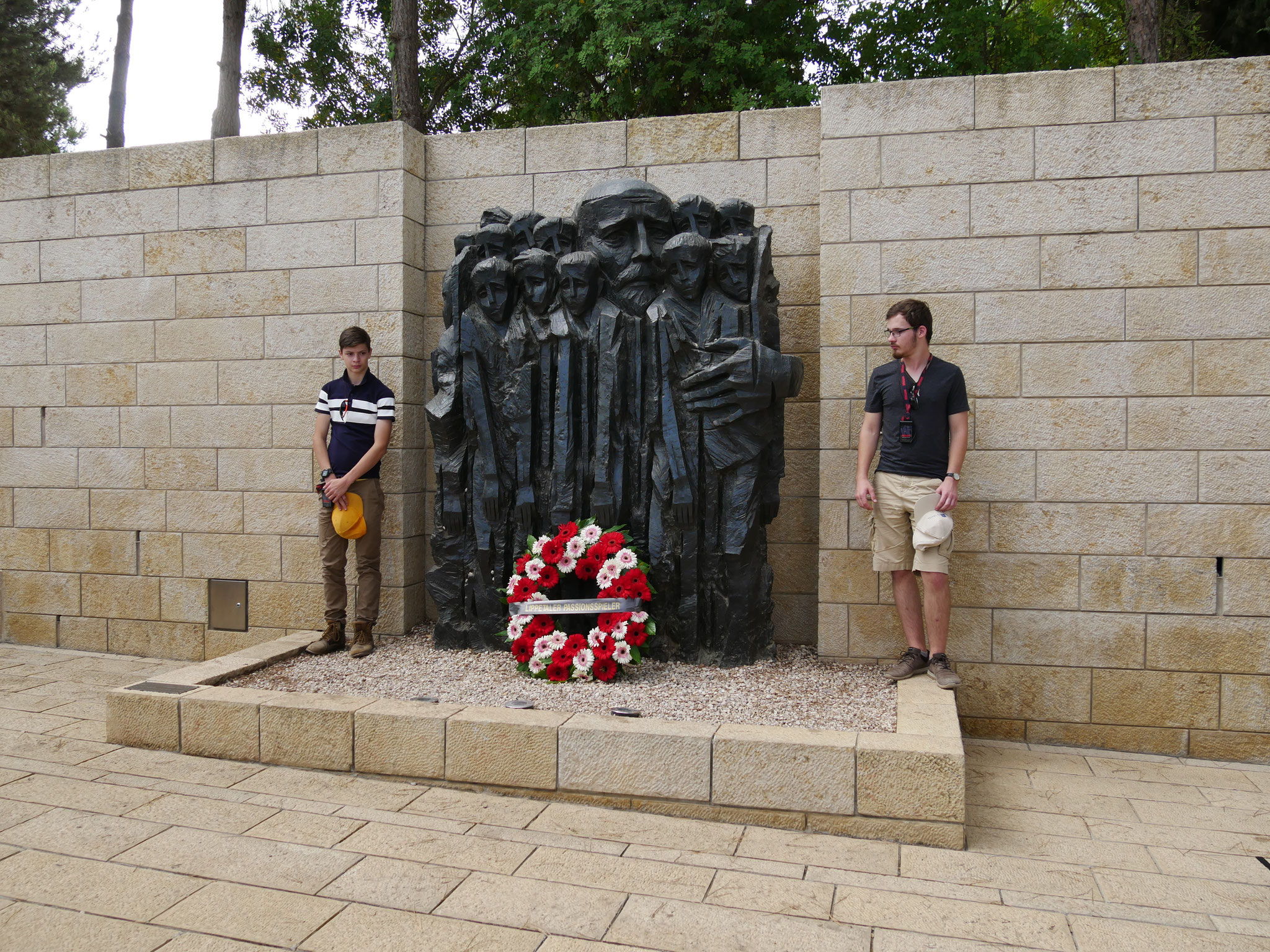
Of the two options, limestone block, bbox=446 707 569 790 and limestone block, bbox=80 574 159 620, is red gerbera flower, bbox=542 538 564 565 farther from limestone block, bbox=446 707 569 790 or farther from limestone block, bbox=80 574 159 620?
limestone block, bbox=80 574 159 620

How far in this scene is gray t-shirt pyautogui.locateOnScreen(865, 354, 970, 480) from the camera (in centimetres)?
390

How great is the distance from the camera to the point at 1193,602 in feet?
13.5

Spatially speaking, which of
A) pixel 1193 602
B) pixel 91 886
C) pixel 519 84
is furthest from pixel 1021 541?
pixel 519 84

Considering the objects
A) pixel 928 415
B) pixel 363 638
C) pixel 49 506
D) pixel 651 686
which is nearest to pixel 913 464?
pixel 928 415

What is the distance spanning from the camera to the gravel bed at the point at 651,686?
3.68 metres

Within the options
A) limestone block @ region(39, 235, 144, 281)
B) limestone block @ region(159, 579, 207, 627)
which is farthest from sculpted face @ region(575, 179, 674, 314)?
limestone block @ region(159, 579, 207, 627)

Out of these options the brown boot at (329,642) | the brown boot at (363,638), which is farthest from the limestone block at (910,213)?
the brown boot at (329,642)

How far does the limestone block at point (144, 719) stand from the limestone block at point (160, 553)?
1.61 m

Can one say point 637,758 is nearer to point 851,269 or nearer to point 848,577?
point 848,577

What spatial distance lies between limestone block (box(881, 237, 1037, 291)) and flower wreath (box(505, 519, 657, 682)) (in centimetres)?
179

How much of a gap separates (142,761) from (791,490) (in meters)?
3.16

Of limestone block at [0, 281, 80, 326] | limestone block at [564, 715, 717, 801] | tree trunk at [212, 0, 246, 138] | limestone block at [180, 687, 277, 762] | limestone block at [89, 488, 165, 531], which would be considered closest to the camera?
limestone block at [564, 715, 717, 801]

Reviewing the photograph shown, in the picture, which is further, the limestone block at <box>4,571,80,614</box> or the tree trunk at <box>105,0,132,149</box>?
the tree trunk at <box>105,0,132,149</box>

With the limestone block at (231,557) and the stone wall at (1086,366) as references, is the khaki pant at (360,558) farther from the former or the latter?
the stone wall at (1086,366)
